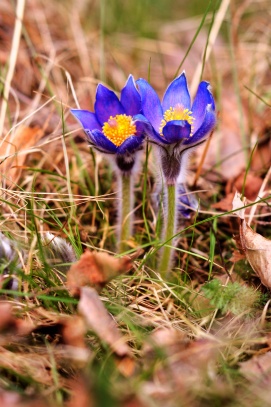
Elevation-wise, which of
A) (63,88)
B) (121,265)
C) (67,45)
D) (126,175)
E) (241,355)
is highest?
(67,45)

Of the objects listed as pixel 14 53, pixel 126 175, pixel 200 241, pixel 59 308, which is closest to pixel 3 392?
pixel 59 308

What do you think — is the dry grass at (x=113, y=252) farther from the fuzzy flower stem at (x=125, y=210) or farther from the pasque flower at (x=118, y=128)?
the pasque flower at (x=118, y=128)

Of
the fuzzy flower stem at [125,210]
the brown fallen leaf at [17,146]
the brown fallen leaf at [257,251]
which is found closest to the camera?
the brown fallen leaf at [257,251]

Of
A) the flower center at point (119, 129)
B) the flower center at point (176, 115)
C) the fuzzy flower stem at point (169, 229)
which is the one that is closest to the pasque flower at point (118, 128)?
the flower center at point (119, 129)

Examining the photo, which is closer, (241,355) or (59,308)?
(241,355)

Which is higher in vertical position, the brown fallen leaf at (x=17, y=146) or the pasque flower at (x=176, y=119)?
the pasque flower at (x=176, y=119)

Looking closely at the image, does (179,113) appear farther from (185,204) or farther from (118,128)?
(185,204)

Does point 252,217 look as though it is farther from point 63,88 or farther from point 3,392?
point 63,88
